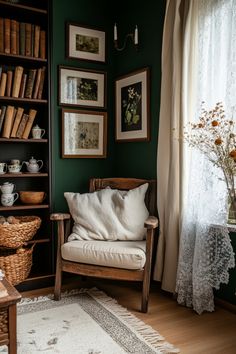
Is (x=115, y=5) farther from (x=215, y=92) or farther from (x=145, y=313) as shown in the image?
(x=145, y=313)

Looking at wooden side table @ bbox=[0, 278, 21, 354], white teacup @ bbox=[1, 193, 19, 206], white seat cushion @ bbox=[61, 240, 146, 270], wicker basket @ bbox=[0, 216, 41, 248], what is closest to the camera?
wooden side table @ bbox=[0, 278, 21, 354]

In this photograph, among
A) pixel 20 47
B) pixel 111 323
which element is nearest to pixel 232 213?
pixel 111 323

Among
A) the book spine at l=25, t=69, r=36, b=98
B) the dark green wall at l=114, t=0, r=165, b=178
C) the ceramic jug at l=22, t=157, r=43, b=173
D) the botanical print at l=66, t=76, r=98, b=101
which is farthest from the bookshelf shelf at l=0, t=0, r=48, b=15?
the ceramic jug at l=22, t=157, r=43, b=173

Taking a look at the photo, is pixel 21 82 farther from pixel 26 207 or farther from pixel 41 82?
pixel 26 207

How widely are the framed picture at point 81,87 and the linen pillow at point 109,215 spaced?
95 centimetres

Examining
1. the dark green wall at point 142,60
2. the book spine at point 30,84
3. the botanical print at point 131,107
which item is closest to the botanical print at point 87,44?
the dark green wall at point 142,60

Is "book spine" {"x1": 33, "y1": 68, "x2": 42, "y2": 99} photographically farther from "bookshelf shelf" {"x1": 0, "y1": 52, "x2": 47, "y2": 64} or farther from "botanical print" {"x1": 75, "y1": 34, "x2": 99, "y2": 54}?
"botanical print" {"x1": 75, "y1": 34, "x2": 99, "y2": 54}

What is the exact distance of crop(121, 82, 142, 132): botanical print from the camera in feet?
10.2

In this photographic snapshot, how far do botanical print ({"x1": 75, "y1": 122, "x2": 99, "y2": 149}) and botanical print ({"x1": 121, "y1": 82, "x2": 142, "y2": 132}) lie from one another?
0.27m

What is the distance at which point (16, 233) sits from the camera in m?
2.63

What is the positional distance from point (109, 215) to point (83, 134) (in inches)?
36.3

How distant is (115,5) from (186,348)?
3014 mm

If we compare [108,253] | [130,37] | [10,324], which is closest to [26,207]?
[108,253]

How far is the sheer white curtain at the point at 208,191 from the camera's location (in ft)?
7.25
